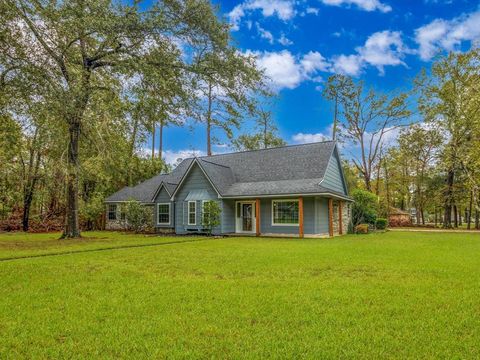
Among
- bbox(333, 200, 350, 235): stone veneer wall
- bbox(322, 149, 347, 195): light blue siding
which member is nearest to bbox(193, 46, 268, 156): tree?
bbox(322, 149, 347, 195): light blue siding

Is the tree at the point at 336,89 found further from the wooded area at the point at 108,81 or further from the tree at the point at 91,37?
the tree at the point at 91,37

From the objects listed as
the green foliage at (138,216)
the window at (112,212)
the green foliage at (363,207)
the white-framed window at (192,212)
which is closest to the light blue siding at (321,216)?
the green foliage at (363,207)

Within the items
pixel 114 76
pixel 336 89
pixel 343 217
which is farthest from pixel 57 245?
pixel 336 89

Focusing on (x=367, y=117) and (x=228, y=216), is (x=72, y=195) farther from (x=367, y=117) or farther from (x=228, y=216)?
(x=367, y=117)

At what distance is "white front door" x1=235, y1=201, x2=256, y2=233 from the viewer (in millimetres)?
19698

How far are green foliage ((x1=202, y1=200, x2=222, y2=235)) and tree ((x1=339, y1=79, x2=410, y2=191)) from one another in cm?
1797

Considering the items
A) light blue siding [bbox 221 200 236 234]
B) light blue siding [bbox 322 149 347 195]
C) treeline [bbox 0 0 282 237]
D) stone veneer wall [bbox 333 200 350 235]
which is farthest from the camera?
stone veneer wall [bbox 333 200 350 235]

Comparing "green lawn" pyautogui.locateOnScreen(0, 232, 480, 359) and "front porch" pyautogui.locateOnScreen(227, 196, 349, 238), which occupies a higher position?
"front porch" pyautogui.locateOnScreen(227, 196, 349, 238)

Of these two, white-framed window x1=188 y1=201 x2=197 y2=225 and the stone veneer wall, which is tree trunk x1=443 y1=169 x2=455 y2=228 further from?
white-framed window x1=188 y1=201 x2=197 y2=225

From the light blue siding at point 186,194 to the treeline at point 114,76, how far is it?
5075mm

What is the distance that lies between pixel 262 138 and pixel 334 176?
17.9 metres

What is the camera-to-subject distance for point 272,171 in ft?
66.8

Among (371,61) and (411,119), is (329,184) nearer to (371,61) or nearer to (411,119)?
(371,61)

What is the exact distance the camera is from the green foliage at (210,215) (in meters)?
18.7
